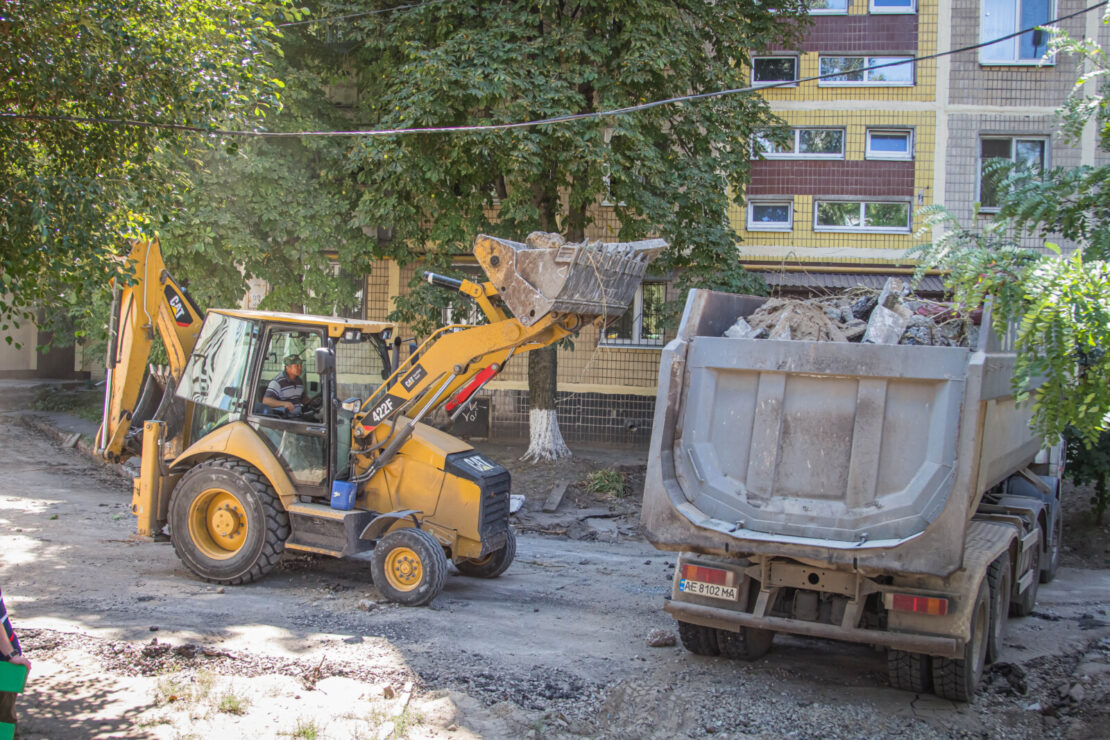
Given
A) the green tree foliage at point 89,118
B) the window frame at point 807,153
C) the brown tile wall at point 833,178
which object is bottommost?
the green tree foliage at point 89,118

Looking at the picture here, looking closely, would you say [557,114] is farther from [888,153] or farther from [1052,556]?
[888,153]

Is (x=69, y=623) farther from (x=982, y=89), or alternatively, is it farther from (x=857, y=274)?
(x=982, y=89)

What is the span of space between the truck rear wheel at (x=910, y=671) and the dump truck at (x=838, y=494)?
10 millimetres

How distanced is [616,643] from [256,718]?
2.84 m

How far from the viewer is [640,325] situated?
19.0m

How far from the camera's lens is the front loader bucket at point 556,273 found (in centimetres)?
757

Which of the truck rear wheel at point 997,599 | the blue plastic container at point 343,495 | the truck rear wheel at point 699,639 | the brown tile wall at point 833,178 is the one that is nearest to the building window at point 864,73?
the brown tile wall at point 833,178

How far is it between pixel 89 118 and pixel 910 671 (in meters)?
6.92

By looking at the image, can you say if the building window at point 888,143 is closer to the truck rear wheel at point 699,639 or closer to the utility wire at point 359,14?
the utility wire at point 359,14

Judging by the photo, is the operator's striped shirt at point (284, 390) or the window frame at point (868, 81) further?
the window frame at point (868, 81)

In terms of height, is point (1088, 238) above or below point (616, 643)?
above

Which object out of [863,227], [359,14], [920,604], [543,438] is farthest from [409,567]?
[863,227]

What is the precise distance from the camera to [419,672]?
630 cm

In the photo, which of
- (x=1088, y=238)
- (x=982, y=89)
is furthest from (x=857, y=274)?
(x=1088, y=238)
